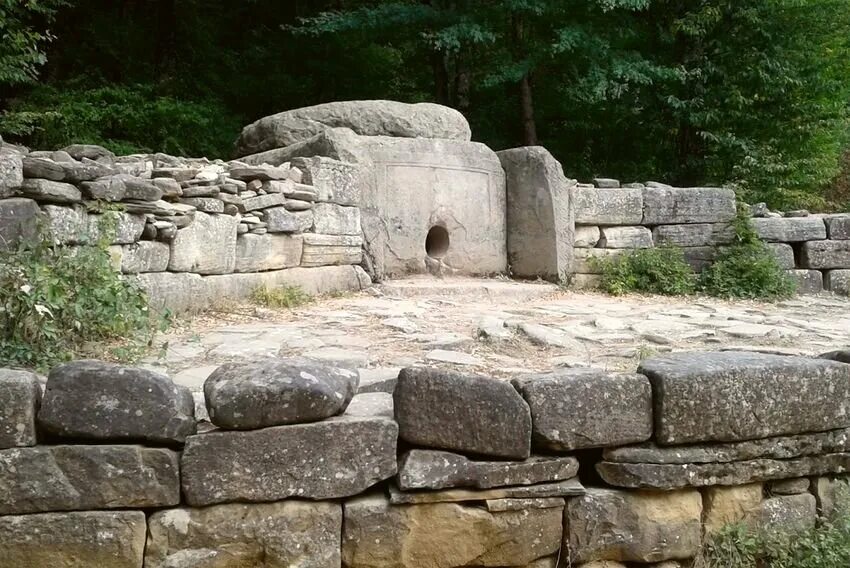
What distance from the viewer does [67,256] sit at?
4203 millimetres

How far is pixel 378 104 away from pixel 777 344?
5023 mm

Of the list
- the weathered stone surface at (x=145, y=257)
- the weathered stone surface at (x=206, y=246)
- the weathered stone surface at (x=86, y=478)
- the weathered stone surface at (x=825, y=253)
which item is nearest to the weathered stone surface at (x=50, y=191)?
the weathered stone surface at (x=145, y=257)

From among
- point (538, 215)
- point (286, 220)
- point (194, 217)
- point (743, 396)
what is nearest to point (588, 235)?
point (538, 215)

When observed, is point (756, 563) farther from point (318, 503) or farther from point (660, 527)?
point (318, 503)

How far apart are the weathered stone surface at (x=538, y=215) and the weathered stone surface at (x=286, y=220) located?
8.88 ft

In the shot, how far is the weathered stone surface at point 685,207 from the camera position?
29.1 feet

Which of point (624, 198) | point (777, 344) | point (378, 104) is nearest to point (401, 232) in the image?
point (378, 104)

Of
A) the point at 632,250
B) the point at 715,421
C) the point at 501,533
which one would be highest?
the point at 632,250

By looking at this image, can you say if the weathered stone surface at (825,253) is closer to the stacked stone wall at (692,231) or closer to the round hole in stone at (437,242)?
the stacked stone wall at (692,231)

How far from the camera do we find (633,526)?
9.94 ft

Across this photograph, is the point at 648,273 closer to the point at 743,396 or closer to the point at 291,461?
the point at 743,396

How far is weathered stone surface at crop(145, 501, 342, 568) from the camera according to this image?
2678 mm

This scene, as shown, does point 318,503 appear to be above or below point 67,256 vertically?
below

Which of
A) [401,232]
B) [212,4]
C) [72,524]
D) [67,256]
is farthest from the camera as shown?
[212,4]
